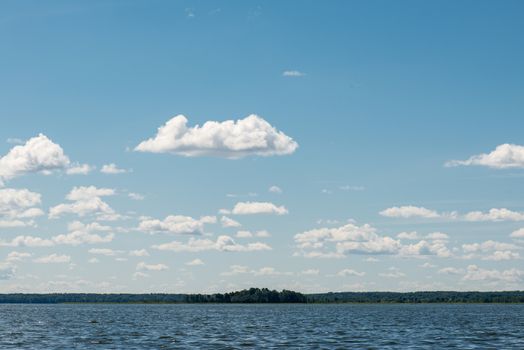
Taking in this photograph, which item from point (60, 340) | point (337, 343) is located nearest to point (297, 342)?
point (337, 343)

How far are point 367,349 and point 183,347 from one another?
17.7 m

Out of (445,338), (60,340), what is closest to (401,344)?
(445,338)

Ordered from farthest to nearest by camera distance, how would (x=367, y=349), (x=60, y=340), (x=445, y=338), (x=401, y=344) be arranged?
(x=445, y=338) < (x=60, y=340) < (x=401, y=344) < (x=367, y=349)

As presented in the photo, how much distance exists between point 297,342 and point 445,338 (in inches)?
805

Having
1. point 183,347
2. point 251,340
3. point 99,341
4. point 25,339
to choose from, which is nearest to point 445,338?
point 251,340

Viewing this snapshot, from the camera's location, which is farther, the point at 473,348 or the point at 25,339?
the point at 25,339

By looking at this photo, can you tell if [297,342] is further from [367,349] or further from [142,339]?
[142,339]

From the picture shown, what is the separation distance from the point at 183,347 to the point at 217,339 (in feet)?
42.5

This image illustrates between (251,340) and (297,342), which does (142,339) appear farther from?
(297,342)

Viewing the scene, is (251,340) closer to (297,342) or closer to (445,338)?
(297,342)

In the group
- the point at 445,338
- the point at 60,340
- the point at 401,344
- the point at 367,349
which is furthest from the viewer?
the point at 445,338

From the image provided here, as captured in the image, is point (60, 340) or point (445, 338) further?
point (445, 338)

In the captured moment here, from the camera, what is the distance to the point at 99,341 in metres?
84.1

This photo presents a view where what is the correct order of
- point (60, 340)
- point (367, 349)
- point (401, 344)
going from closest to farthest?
point (367, 349) → point (401, 344) → point (60, 340)
